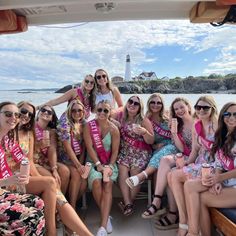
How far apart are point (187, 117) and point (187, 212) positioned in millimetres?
1056

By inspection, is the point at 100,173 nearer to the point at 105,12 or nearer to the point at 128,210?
the point at 128,210

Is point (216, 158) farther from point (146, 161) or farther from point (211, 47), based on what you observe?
point (211, 47)

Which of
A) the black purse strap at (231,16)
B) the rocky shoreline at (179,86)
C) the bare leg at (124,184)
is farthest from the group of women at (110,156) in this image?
the black purse strap at (231,16)

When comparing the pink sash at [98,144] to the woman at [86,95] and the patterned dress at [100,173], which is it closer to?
the patterned dress at [100,173]

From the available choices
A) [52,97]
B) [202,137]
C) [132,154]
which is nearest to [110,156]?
[132,154]

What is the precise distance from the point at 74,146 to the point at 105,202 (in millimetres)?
639

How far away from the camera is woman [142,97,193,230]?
10.1 ft

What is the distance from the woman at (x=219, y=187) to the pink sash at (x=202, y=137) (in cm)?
26

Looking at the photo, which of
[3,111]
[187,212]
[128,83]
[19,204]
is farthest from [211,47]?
[19,204]

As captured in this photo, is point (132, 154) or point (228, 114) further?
point (132, 154)

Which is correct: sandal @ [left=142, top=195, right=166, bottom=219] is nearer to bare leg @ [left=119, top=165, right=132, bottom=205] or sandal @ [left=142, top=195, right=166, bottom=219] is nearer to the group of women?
the group of women

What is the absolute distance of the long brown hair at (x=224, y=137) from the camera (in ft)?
8.64

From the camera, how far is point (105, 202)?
3.03 metres

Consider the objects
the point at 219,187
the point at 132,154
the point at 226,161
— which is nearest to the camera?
the point at 219,187
